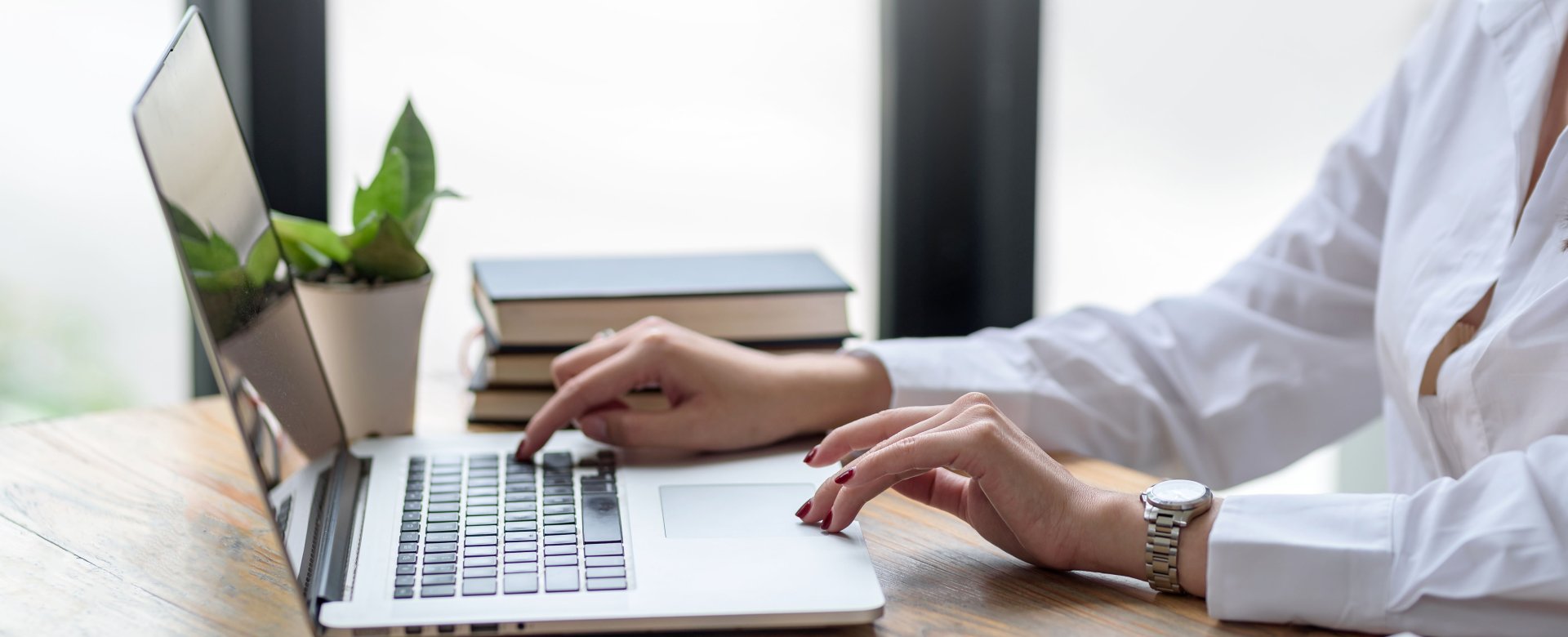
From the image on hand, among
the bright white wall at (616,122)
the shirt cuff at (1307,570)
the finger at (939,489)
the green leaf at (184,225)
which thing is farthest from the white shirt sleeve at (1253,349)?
the bright white wall at (616,122)

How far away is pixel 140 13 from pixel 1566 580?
4.67 feet

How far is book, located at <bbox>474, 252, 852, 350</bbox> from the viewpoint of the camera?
3.43 ft

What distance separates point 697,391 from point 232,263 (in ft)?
1.13

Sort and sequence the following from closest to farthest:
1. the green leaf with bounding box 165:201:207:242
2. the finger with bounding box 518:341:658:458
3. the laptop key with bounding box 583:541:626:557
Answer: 1. the green leaf with bounding box 165:201:207:242
2. the laptop key with bounding box 583:541:626:557
3. the finger with bounding box 518:341:658:458

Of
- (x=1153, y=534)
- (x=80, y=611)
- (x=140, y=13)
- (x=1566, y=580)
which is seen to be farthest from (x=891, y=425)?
(x=140, y=13)

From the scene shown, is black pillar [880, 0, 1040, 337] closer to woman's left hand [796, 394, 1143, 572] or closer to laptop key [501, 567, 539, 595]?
woman's left hand [796, 394, 1143, 572]

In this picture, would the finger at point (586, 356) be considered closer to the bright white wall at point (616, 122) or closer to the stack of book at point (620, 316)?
the stack of book at point (620, 316)

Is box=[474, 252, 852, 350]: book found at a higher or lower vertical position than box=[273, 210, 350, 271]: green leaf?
lower

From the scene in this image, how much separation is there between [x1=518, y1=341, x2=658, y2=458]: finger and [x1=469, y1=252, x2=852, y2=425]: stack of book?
71 millimetres

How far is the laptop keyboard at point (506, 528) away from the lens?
648mm

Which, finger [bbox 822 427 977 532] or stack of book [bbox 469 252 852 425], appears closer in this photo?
finger [bbox 822 427 977 532]

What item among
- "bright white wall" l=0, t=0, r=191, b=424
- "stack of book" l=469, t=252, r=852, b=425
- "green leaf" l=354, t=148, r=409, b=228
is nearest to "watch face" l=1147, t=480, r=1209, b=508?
"stack of book" l=469, t=252, r=852, b=425

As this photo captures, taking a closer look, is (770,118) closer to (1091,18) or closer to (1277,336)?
(1091,18)

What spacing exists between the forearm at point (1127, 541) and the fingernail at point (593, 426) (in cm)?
37
